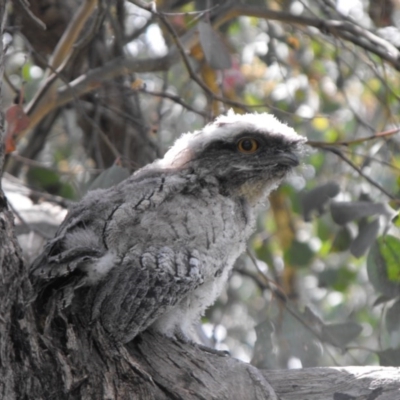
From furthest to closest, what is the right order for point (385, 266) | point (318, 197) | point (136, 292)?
point (318, 197), point (385, 266), point (136, 292)

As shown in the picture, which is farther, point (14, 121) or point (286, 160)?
point (14, 121)

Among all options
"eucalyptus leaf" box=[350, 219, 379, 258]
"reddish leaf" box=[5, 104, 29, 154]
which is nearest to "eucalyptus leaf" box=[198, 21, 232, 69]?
"reddish leaf" box=[5, 104, 29, 154]

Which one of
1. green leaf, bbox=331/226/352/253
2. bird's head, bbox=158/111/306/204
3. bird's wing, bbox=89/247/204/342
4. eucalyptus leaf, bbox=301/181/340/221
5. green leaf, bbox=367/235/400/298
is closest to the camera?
bird's wing, bbox=89/247/204/342

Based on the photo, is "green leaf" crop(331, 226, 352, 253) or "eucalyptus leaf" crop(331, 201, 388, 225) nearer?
"eucalyptus leaf" crop(331, 201, 388, 225)

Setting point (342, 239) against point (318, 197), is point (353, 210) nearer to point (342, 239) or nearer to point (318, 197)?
point (318, 197)

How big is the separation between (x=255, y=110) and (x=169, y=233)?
7.02 feet

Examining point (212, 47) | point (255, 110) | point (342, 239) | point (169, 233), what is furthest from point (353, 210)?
point (255, 110)

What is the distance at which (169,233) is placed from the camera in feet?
7.21

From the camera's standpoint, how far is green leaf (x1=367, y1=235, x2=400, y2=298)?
9.48ft

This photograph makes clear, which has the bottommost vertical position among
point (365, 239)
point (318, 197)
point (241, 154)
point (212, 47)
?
point (365, 239)

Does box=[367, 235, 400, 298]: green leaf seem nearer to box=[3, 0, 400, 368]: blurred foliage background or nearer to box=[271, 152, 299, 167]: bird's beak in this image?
box=[3, 0, 400, 368]: blurred foliage background

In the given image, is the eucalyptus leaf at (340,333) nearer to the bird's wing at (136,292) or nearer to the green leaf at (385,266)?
the green leaf at (385,266)

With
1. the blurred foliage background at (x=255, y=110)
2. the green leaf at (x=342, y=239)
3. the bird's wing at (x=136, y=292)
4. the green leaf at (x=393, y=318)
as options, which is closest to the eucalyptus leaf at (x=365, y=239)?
the blurred foliage background at (x=255, y=110)

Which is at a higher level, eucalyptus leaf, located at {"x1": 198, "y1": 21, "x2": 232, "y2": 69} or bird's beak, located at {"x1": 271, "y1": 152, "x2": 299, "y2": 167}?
eucalyptus leaf, located at {"x1": 198, "y1": 21, "x2": 232, "y2": 69}
